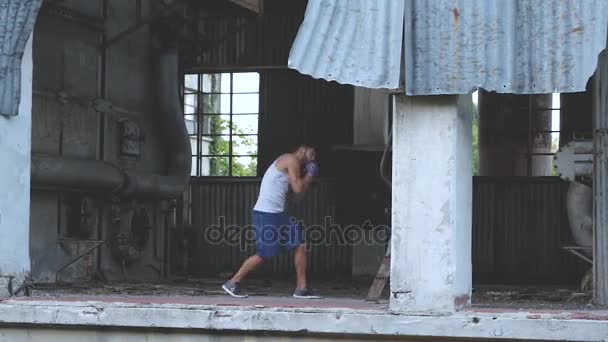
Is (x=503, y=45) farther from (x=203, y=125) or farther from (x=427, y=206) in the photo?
(x=203, y=125)

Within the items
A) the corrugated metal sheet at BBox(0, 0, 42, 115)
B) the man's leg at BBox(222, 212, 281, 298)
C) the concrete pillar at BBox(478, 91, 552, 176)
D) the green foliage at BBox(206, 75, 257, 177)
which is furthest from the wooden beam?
the corrugated metal sheet at BBox(0, 0, 42, 115)

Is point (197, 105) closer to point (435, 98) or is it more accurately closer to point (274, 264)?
point (274, 264)

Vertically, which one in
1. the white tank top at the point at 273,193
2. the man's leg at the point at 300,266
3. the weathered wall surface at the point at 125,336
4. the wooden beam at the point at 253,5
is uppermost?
the wooden beam at the point at 253,5

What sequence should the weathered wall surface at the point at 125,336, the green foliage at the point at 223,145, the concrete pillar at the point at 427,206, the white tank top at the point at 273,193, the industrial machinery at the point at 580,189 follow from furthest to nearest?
the green foliage at the point at 223,145 → the industrial machinery at the point at 580,189 → the white tank top at the point at 273,193 → the weathered wall surface at the point at 125,336 → the concrete pillar at the point at 427,206

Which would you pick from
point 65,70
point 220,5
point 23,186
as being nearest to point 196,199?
point 220,5

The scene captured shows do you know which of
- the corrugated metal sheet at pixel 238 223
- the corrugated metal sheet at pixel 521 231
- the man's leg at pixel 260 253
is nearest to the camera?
the man's leg at pixel 260 253

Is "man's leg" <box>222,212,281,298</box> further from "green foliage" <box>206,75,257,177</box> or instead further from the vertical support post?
"green foliage" <box>206,75,257,177</box>

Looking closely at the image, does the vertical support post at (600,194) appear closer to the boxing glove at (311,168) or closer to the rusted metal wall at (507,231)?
the boxing glove at (311,168)

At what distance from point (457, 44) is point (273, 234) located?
3320mm

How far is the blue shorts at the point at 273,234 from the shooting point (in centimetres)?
1040

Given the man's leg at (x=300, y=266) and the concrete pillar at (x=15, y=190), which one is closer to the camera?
the concrete pillar at (x=15, y=190)

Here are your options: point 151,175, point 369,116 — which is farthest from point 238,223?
point 151,175

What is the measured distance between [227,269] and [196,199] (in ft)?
4.84

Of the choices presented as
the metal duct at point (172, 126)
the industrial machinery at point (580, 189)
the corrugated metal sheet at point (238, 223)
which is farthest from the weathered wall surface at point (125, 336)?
the corrugated metal sheet at point (238, 223)
